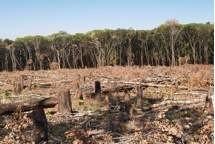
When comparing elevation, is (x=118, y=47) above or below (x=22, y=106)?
above

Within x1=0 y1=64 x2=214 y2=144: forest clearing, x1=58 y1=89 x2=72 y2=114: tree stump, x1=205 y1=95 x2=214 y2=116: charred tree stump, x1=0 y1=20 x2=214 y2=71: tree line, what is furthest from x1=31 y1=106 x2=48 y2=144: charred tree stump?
x1=0 y1=20 x2=214 y2=71: tree line

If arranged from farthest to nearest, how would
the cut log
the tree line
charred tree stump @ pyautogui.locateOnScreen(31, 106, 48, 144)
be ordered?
1. the tree line
2. the cut log
3. charred tree stump @ pyautogui.locateOnScreen(31, 106, 48, 144)

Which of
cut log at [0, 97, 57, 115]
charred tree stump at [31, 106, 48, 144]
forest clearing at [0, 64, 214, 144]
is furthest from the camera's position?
cut log at [0, 97, 57, 115]

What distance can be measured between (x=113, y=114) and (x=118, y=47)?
3833cm

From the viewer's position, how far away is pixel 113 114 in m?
11.9

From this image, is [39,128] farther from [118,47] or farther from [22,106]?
[118,47]

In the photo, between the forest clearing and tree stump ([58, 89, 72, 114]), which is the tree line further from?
tree stump ([58, 89, 72, 114])

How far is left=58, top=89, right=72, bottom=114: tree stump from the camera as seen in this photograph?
11.7m

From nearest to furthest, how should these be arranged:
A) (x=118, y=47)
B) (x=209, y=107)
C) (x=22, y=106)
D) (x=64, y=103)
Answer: (x=22, y=106) → (x=209, y=107) → (x=64, y=103) → (x=118, y=47)

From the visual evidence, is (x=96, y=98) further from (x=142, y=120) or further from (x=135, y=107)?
(x=142, y=120)

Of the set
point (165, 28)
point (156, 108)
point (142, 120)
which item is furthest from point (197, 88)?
point (165, 28)

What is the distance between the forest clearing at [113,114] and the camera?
8281 mm

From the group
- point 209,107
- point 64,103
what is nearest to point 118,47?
point 64,103

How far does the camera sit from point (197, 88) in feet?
53.2
